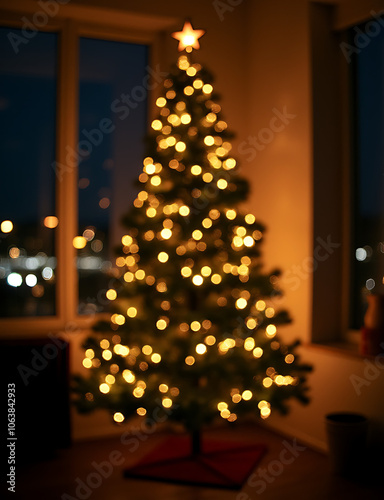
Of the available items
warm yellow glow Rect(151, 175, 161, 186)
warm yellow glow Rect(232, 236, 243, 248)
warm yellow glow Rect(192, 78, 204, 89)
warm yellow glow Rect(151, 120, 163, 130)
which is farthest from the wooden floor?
warm yellow glow Rect(192, 78, 204, 89)

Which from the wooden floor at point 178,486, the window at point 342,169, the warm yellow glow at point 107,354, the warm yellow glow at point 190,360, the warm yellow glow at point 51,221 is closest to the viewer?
the wooden floor at point 178,486

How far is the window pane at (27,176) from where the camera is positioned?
149 inches

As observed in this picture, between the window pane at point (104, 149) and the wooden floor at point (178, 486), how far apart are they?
1.01 m

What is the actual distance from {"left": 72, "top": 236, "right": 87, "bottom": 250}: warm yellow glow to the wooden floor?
1.28 metres

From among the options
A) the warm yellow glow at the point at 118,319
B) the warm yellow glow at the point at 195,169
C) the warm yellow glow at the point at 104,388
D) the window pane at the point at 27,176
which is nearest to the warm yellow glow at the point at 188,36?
the warm yellow glow at the point at 195,169

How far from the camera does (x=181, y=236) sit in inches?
119

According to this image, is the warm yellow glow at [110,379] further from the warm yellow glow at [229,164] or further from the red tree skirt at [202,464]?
the warm yellow glow at [229,164]

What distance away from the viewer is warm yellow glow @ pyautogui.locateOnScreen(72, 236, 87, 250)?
3.91 m

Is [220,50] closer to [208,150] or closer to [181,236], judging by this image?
[208,150]

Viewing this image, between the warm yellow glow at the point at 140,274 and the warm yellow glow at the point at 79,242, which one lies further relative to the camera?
the warm yellow glow at the point at 79,242

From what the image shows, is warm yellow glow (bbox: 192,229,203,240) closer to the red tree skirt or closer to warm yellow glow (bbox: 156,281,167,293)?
warm yellow glow (bbox: 156,281,167,293)

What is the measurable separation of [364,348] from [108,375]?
1450mm

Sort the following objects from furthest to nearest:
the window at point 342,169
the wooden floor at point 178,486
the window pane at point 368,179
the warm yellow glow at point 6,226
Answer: the warm yellow glow at point 6,226
the window at point 342,169
the window pane at point 368,179
the wooden floor at point 178,486

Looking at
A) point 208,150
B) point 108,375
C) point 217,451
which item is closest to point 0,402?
point 108,375
